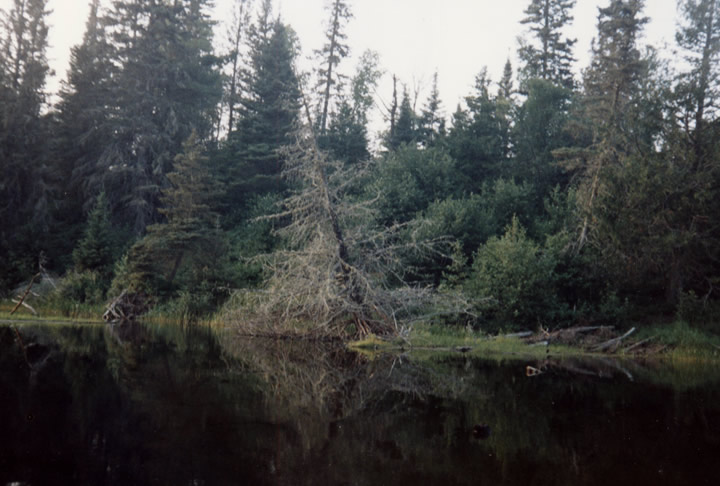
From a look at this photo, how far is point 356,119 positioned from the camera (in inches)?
1790

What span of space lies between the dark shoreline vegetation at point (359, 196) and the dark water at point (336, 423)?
198 inches

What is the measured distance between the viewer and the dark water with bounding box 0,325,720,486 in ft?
18.1

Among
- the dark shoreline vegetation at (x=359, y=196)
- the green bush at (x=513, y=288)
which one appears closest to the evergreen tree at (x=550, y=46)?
the dark shoreline vegetation at (x=359, y=196)

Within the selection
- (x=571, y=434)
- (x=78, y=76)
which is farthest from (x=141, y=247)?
(x=571, y=434)

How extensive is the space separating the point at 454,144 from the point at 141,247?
68.7ft

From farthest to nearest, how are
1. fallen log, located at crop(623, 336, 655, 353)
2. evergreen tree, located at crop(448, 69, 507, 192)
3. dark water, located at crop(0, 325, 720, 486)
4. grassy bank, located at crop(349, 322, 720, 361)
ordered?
evergreen tree, located at crop(448, 69, 507, 192) < fallen log, located at crop(623, 336, 655, 353) < grassy bank, located at crop(349, 322, 720, 361) < dark water, located at crop(0, 325, 720, 486)

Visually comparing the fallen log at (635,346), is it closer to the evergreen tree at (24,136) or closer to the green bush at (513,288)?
the green bush at (513,288)

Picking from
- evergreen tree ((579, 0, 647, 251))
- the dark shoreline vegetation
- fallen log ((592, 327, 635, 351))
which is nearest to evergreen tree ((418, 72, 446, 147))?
the dark shoreline vegetation

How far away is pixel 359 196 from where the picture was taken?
26094 mm

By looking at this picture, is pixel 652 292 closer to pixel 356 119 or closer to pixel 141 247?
pixel 141 247

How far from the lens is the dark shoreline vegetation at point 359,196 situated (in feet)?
57.3

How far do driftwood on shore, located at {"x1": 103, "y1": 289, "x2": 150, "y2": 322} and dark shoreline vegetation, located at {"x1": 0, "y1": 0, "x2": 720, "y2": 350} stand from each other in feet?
0.33

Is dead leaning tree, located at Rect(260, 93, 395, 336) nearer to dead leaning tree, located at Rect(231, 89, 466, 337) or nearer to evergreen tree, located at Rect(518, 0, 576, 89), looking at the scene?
dead leaning tree, located at Rect(231, 89, 466, 337)

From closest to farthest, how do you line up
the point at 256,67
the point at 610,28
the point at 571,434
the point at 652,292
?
1. the point at 571,434
2. the point at 652,292
3. the point at 610,28
4. the point at 256,67
